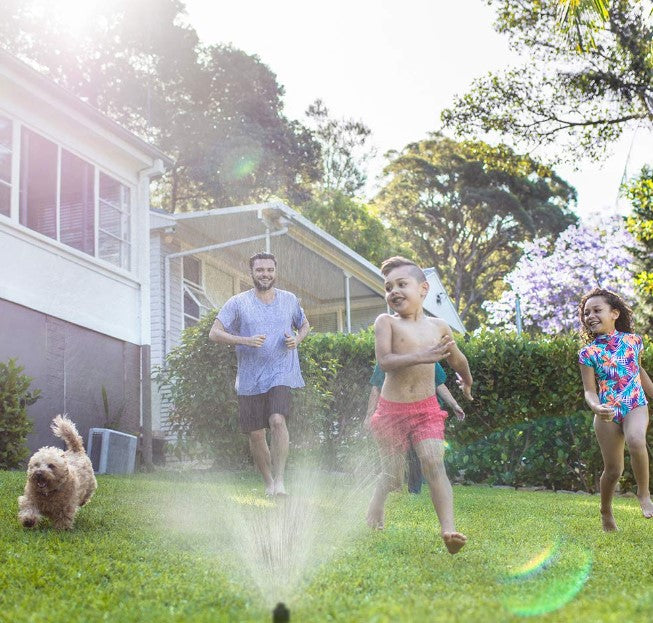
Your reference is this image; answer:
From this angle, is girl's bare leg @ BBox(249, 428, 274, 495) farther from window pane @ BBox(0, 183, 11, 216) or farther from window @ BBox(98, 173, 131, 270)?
window @ BBox(98, 173, 131, 270)

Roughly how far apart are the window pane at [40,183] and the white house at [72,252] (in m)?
0.01

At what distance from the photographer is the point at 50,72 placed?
3600cm

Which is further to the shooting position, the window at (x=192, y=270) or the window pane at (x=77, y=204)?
the window at (x=192, y=270)

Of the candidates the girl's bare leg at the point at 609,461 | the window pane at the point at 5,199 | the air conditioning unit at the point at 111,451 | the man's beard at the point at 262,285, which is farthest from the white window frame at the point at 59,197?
the girl's bare leg at the point at 609,461

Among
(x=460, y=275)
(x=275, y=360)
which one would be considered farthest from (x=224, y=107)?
(x=275, y=360)

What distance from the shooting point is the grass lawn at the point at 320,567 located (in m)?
3.45

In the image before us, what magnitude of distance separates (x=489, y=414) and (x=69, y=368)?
228 inches

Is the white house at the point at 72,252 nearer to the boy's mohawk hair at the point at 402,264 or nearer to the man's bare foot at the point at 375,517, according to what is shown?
the man's bare foot at the point at 375,517

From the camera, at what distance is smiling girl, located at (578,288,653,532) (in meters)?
6.16

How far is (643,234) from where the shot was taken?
1730 cm

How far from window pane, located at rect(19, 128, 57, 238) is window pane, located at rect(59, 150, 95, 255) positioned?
301mm

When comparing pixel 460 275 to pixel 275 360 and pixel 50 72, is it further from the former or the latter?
pixel 275 360

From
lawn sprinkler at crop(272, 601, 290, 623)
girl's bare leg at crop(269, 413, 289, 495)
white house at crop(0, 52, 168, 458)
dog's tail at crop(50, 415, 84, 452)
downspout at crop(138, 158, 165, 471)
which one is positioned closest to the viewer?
lawn sprinkler at crop(272, 601, 290, 623)

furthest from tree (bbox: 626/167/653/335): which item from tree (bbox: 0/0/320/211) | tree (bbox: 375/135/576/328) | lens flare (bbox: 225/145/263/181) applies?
tree (bbox: 375/135/576/328)
